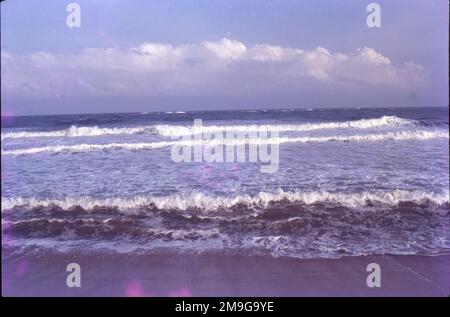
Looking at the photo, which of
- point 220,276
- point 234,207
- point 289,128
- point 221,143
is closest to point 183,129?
point 289,128

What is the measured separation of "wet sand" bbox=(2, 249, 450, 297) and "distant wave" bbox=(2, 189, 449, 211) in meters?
1.93

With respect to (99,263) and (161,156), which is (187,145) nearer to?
(161,156)

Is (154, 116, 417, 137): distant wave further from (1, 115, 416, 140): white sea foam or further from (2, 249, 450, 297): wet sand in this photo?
(2, 249, 450, 297): wet sand

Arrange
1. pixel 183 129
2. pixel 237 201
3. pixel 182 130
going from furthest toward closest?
pixel 183 129 < pixel 182 130 < pixel 237 201

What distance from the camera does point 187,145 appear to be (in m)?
15.8

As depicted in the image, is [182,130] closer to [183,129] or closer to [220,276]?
[183,129]

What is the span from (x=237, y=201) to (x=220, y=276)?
8.57ft

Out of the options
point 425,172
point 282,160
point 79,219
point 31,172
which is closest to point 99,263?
point 79,219

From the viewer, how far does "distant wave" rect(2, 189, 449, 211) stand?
6.66 m

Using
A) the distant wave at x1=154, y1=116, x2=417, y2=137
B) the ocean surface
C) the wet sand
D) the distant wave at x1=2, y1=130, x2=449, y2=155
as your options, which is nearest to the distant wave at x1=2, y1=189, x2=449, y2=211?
the ocean surface

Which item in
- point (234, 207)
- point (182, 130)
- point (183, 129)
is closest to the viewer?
point (234, 207)

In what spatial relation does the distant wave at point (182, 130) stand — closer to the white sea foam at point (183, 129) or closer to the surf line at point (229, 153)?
the white sea foam at point (183, 129)

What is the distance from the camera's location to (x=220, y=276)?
4.26 meters
